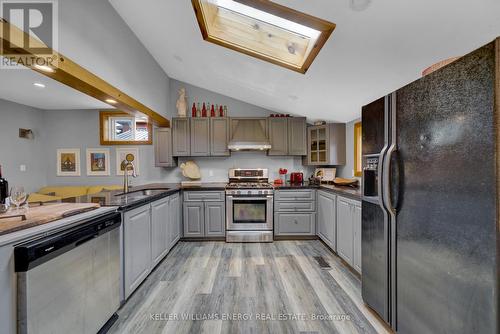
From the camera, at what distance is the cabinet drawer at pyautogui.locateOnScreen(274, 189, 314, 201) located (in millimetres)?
3377

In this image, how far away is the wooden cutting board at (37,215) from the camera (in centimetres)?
108

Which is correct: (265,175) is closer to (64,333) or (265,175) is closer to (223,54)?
(223,54)

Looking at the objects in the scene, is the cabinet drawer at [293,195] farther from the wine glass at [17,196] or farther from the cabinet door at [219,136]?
the wine glass at [17,196]

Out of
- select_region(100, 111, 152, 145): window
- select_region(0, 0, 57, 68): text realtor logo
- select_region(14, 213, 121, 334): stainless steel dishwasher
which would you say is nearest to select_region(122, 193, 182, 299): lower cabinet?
select_region(14, 213, 121, 334): stainless steel dishwasher

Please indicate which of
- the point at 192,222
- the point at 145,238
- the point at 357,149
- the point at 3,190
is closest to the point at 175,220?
the point at 192,222

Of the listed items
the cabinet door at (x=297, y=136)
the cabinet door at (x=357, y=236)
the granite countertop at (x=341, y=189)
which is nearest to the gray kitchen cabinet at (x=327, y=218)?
the granite countertop at (x=341, y=189)

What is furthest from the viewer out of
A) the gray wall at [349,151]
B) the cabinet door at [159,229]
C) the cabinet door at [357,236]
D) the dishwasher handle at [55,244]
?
the gray wall at [349,151]

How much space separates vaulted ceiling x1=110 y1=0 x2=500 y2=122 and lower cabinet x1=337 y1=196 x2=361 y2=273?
129 centimetres

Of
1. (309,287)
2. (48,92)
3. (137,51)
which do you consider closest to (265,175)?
(309,287)

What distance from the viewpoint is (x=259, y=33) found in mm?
2244

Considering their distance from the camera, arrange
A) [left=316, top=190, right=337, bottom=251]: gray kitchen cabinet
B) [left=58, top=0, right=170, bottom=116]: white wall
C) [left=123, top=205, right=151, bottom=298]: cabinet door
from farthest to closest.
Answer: [left=316, top=190, right=337, bottom=251]: gray kitchen cabinet → [left=123, top=205, right=151, bottom=298]: cabinet door → [left=58, top=0, right=170, bottom=116]: white wall

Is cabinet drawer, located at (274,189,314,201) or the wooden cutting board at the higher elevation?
the wooden cutting board

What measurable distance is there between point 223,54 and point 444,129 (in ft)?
7.63

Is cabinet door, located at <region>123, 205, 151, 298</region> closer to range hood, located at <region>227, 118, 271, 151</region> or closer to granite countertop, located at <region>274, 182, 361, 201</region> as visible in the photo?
range hood, located at <region>227, 118, 271, 151</region>
